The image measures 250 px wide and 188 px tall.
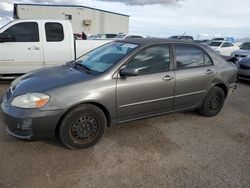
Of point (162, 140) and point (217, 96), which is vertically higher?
point (217, 96)

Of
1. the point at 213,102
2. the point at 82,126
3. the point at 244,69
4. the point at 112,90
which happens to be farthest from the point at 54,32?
the point at 244,69

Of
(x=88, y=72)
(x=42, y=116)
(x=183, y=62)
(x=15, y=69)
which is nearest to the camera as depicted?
(x=42, y=116)

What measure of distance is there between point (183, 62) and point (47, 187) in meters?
3.02

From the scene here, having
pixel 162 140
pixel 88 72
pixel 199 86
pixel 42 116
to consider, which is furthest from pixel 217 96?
pixel 42 116

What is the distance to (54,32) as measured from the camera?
25.1 feet

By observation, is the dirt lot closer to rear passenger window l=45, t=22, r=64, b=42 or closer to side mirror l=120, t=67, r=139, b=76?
side mirror l=120, t=67, r=139, b=76

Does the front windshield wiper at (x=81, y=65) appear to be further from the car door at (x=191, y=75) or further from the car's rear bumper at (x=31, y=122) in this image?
the car door at (x=191, y=75)

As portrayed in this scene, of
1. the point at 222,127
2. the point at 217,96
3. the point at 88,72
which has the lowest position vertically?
the point at 222,127

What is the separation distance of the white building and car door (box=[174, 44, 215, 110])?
31798 millimetres

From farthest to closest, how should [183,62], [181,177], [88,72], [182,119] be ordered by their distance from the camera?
[182,119], [183,62], [88,72], [181,177]

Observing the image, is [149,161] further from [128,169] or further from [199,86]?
[199,86]

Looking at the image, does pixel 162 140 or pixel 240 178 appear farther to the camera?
pixel 162 140

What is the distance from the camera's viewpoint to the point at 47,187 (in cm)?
287

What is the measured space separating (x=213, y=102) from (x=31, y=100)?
349 cm
